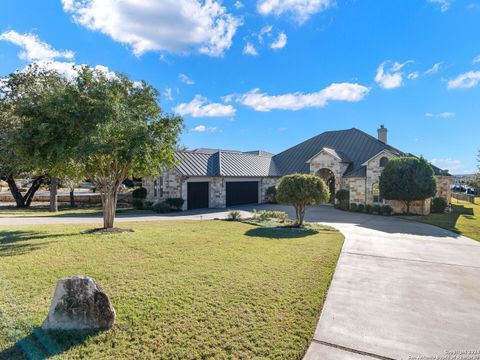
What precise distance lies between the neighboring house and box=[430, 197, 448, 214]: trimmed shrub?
A: 0.82 m

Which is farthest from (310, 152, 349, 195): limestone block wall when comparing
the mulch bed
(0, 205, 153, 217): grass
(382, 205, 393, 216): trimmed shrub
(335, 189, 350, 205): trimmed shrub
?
the mulch bed

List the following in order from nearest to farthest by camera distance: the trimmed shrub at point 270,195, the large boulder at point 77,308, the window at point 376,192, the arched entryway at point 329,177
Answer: the large boulder at point 77,308, the window at point 376,192, the arched entryway at point 329,177, the trimmed shrub at point 270,195

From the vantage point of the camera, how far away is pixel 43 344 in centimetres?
401

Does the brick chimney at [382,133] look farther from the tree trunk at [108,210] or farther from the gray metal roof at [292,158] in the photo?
the tree trunk at [108,210]

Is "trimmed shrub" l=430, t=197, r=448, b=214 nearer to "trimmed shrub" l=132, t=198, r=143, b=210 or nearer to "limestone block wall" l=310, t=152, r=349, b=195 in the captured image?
"limestone block wall" l=310, t=152, r=349, b=195

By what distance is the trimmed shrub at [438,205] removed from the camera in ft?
72.4

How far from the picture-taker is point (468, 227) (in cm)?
1532

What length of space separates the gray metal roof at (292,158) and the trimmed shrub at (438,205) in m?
3.03

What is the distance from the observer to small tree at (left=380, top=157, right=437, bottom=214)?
19672mm

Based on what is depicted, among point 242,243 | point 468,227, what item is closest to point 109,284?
point 242,243

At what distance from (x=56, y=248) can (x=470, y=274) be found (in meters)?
12.2

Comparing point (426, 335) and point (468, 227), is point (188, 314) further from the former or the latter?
point (468, 227)

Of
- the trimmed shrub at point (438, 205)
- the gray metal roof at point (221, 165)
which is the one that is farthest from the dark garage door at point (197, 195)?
the trimmed shrub at point (438, 205)

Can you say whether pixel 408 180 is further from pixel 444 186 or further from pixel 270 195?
pixel 270 195
